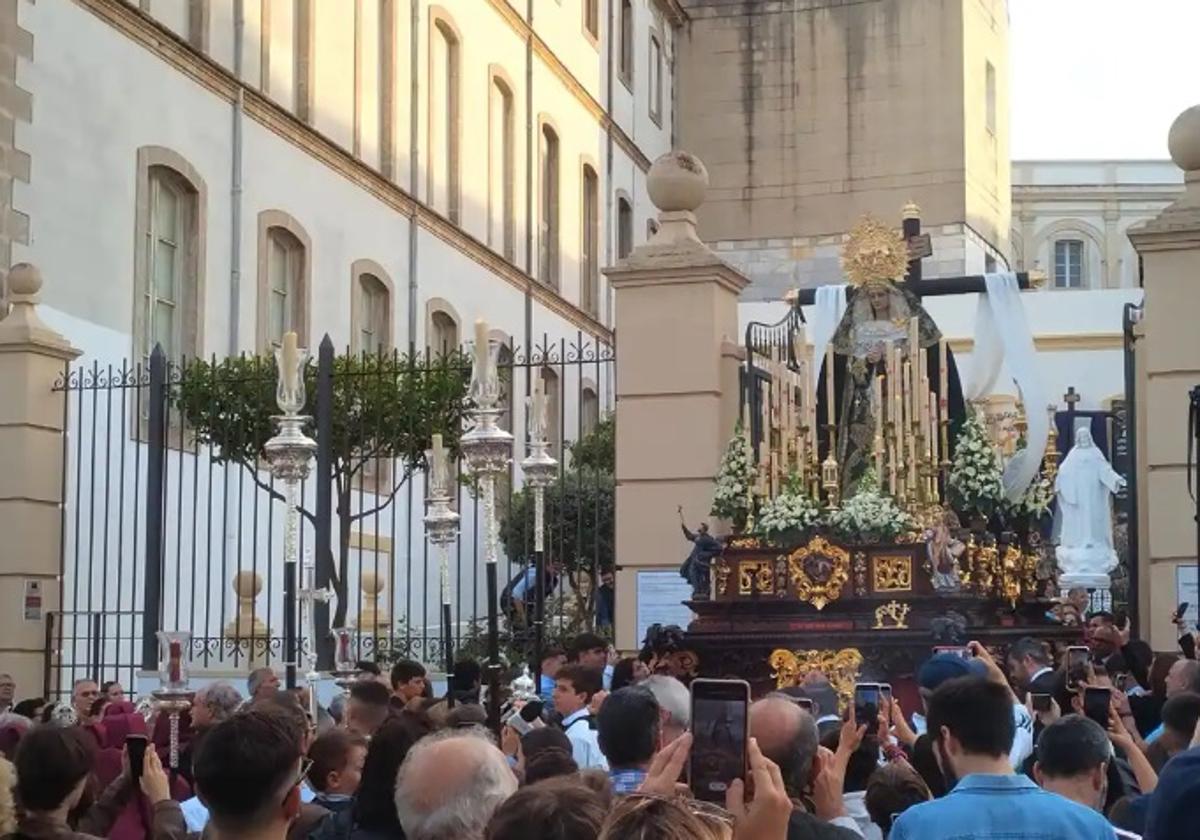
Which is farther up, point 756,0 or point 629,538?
point 756,0

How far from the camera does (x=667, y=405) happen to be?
48.6 ft

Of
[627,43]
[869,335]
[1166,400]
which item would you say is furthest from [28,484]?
[627,43]

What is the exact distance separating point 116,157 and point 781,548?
10152 mm

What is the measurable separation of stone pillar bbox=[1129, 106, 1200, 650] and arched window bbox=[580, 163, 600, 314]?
25.6 metres

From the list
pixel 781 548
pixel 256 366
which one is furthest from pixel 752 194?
pixel 781 548

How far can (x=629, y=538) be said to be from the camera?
14.8 metres

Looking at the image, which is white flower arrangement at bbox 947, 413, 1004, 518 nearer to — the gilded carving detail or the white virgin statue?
the gilded carving detail

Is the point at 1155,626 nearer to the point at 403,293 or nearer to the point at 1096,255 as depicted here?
the point at 403,293

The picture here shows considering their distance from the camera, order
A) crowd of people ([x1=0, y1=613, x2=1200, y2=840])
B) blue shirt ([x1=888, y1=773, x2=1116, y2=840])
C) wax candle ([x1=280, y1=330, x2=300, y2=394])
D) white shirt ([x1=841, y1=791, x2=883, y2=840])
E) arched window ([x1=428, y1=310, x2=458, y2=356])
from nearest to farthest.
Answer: crowd of people ([x1=0, y1=613, x2=1200, y2=840]), blue shirt ([x1=888, y1=773, x2=1116, y2=840]), white shirt ([x1=841, y1=791, x2=883, y2=840]), wax candle ([x1=280, y1=330, x2=300, y2=394]), arched window ([x1=428, y1=310, x2=458, y2=356])

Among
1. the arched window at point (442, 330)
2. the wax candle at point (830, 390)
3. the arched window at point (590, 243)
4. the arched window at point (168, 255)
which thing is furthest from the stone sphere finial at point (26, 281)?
the arched window at point (590, 243)

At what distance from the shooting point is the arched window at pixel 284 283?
81.6 ft

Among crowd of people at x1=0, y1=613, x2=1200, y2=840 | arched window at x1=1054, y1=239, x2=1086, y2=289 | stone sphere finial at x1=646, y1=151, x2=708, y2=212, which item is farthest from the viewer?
arched window at x1=1054, y1=239, x2=1086, y2=289

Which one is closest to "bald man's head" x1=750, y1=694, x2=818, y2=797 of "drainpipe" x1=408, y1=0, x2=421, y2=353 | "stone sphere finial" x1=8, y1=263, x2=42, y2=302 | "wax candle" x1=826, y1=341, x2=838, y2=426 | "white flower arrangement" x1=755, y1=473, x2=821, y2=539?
"white flower arrangement" x1=755, y1=473, x2=821, y2=539

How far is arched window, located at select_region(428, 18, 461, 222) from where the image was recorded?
31.0m
